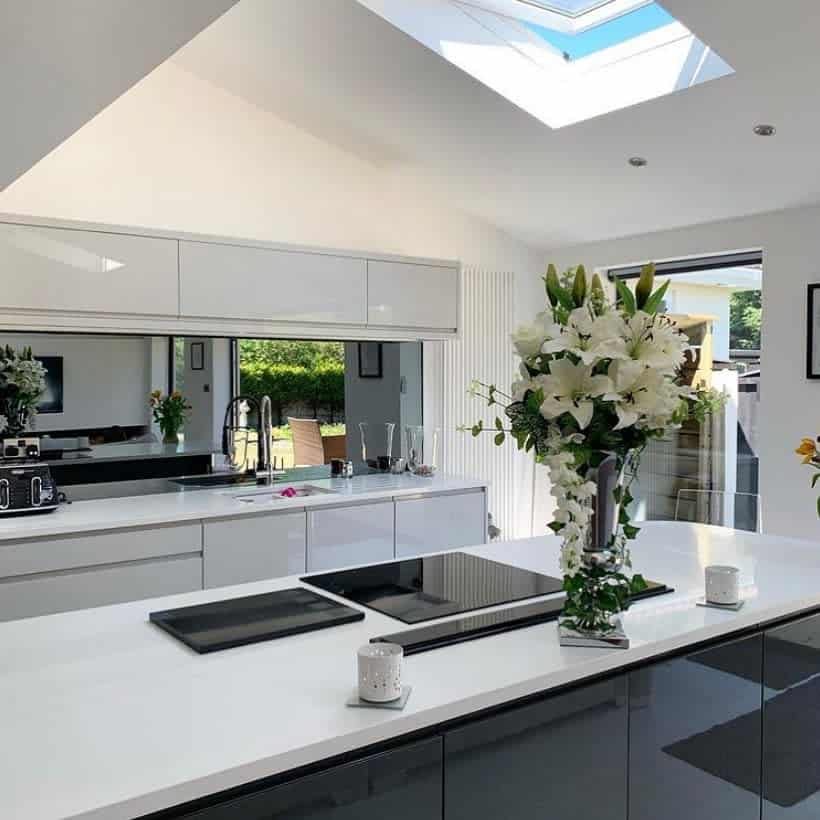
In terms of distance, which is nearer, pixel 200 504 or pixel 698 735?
pixel 698 735

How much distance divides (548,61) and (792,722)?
3.05 metres

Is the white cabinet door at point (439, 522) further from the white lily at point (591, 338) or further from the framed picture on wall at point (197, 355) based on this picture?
the white lily at point (591, 338)

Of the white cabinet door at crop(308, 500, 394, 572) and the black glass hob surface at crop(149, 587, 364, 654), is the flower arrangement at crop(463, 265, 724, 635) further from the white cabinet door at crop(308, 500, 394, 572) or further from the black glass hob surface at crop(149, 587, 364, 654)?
the white cabinet door at crop(308, 500, 394, 572)

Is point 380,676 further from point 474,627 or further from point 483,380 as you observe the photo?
point 483,380

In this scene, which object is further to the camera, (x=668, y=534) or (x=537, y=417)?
(x=668, y=534)

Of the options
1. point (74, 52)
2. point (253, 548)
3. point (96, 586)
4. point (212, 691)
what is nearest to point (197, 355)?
point (253, 548)

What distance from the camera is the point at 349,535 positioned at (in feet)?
12.5

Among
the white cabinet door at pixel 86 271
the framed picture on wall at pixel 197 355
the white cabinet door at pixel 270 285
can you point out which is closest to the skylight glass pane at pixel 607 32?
the white cabinet door at pixel 270 285

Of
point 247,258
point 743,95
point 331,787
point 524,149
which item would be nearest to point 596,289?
point 331,787

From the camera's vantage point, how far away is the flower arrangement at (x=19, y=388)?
3514 mm

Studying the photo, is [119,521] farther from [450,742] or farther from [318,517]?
[450,742]

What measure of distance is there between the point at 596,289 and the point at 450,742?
84 centimetres

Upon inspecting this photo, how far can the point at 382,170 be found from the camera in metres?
4.92

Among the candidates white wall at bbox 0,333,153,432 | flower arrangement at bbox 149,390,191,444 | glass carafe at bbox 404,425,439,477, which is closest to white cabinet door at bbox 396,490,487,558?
glass carafe at bbox 404,425,439,477
